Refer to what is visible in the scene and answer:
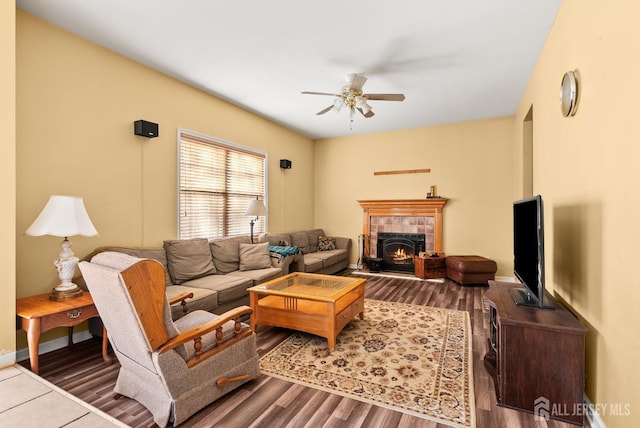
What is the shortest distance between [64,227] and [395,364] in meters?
2.87

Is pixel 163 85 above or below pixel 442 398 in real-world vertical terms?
above

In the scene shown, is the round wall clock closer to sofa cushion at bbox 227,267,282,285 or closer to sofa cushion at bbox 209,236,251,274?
sofa cushion at bbox 227,267,282,285

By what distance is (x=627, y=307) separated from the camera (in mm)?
1491

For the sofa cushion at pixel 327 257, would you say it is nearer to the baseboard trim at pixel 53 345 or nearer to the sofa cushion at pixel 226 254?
the sofa cushion at pixel 226 254

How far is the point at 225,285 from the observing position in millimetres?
3461

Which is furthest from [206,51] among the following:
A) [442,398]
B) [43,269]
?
[442,398]

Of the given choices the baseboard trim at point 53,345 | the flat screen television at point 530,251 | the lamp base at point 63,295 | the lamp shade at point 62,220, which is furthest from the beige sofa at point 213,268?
the flat screen television at point 530,251

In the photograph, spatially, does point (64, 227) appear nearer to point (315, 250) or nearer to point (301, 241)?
point (301, 241)

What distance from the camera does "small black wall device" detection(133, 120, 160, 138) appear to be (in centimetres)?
343

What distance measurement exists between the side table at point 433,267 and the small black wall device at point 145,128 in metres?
4.71

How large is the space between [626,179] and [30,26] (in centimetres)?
442

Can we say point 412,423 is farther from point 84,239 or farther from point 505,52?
point 505,52

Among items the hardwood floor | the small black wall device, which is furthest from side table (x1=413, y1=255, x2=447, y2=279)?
the small black wall device

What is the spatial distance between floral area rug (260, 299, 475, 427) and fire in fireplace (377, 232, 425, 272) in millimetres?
2634
